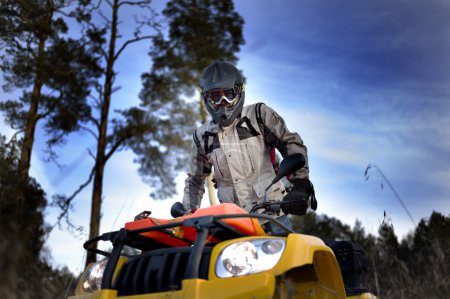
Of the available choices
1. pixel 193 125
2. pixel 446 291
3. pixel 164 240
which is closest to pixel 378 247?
pixel 446 291

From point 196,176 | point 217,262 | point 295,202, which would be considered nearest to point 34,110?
point 196,176

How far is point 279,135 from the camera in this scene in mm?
4758

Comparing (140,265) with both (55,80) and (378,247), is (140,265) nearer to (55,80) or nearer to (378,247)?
(378,247)

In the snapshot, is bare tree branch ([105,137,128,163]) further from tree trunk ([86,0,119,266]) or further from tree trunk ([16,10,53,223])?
tree trunk ([16,10,53,223])

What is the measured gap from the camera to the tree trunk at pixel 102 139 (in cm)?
2230

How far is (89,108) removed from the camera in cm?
2462

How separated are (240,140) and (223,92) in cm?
44

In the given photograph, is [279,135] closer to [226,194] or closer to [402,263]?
[226,194]

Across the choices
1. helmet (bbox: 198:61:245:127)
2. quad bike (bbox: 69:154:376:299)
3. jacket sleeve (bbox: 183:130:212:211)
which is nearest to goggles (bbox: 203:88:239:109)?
helmet (bbox: 198:61:245:127)

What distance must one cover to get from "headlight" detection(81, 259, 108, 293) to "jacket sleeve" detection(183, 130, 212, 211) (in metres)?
1.39

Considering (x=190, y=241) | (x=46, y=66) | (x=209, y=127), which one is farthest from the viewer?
(x=46, y=66)

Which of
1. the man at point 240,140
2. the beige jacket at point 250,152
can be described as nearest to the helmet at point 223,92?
the man at point 240,140

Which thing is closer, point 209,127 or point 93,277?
point 93,277

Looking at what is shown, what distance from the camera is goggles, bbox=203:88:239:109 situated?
4.66 meters
